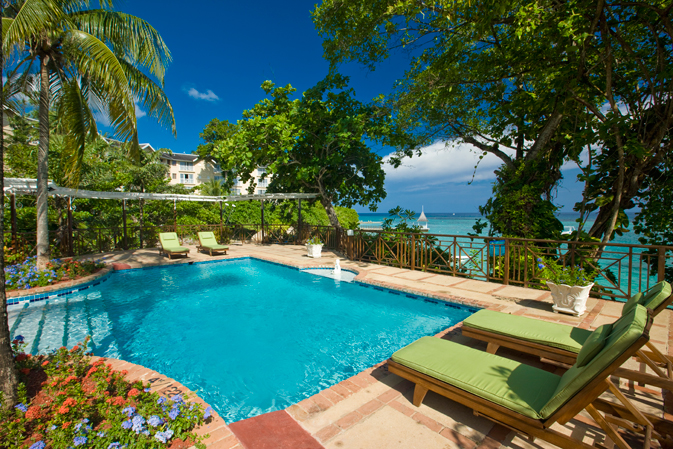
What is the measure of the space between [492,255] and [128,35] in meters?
11.9

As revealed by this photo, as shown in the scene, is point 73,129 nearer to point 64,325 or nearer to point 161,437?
point 64,325

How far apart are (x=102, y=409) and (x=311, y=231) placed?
13599 mm

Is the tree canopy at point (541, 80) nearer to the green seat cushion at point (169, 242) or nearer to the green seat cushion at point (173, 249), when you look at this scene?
the green seat cushion at point (173, 249)

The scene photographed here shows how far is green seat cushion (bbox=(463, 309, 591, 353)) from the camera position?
10.1 feet

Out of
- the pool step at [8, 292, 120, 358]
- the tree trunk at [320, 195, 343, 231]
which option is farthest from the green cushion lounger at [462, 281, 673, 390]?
the tree trunk at [320, 195, 343, 231]

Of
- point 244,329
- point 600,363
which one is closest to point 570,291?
point 600,363

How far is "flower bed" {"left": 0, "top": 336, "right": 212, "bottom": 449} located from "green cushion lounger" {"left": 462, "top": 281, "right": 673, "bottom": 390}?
3097 mm

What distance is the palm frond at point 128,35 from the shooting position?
7.73m

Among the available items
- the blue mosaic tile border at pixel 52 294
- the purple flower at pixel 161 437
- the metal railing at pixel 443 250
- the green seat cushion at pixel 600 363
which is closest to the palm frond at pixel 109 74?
the blue mosaic tile border at pixel 52 294

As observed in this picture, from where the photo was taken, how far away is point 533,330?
3391 mm

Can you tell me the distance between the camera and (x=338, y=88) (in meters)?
11.3

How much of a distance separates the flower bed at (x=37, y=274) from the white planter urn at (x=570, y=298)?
36.6 feet

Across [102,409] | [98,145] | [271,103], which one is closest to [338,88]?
[271,103]

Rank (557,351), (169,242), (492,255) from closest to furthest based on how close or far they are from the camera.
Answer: (557,351) → (492,255) → (169,242)
